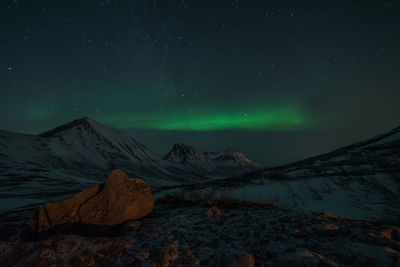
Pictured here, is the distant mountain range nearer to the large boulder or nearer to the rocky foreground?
the large boulder

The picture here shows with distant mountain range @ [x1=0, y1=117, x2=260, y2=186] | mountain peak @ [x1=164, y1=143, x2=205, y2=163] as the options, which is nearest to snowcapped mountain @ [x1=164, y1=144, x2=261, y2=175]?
mountain peak @ [x1=164, y1=143, x2=205, y2=163]

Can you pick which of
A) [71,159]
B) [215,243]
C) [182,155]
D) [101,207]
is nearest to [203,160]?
[182,155]

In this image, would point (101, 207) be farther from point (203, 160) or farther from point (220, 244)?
point (203, 160)

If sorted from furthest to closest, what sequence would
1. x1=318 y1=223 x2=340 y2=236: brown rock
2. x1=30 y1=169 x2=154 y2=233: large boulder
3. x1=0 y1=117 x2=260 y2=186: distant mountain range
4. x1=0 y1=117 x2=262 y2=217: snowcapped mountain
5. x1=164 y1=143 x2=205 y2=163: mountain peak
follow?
x1=164 y1=143 x2=205 y2=163: mountain peak, x1=0 y1=117 x2=260 y2=186: distant mountain range, x1=0 y1=117 x2=262 y2=217: snowcapped mountain, x1=30 y1=169 x2=154 y2=233: large boulder, x1=318 y1=223 x2=340 y2=236: brown rock

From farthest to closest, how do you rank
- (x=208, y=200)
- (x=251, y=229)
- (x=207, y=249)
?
(x=208, y=200) < (x=251, y=229) < (x=207, y=249)

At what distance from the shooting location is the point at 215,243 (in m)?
2.09

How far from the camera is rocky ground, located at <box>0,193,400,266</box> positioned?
Result: 1.66 meters

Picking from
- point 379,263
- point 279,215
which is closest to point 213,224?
point 279,215

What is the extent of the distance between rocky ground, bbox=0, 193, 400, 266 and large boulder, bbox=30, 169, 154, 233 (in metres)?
0.19

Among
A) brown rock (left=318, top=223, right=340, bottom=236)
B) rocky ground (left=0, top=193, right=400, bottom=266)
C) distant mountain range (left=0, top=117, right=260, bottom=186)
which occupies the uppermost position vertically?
distant mountain range (left=0, top=117, right=260, bottom=186)

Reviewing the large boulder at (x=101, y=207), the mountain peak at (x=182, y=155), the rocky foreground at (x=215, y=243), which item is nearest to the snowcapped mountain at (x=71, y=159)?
the large boulder at (x=101, y=207)

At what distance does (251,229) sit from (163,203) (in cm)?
267

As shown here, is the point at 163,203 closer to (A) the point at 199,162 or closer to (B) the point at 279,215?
(B) the point at 279,215

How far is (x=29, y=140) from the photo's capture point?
4594 cm
